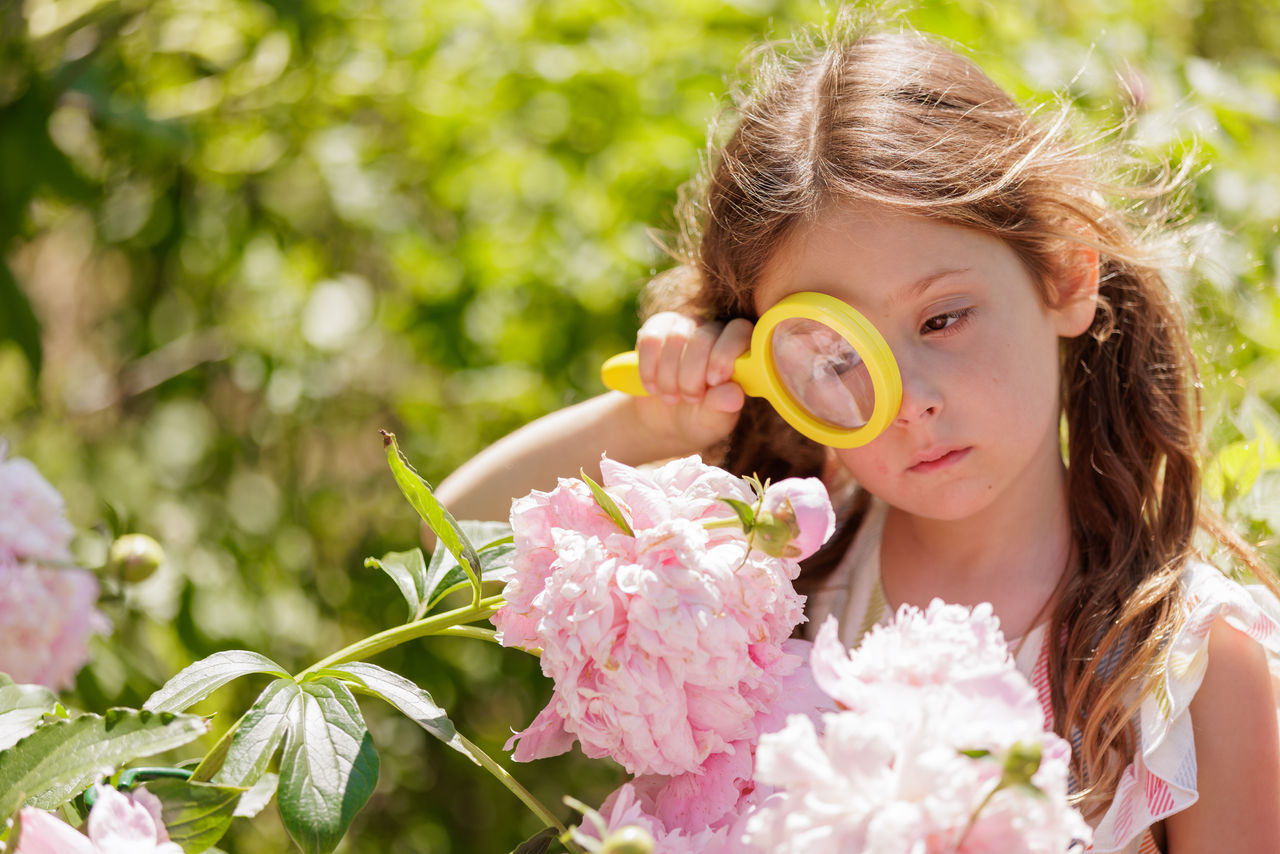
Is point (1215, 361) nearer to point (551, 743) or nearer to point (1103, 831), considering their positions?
point (1103, 831)

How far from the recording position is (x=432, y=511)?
0.67 metres

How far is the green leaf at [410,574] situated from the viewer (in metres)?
0.75

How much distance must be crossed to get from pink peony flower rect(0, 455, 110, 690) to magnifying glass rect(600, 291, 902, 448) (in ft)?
2.03

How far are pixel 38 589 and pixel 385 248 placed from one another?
1.11 m

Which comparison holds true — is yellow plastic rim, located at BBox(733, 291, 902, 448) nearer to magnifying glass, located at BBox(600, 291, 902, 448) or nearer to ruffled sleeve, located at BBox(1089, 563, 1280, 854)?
magnifying glass, located at BBox(600, 291, 902, 448)

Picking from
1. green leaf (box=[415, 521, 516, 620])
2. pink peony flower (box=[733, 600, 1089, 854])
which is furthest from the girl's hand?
pink peony flower (box=[733, 600, 1089, 854])

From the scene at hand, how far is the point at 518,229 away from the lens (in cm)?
171

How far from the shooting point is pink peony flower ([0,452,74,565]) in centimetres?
89

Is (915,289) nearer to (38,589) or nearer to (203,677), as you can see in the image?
(203,677)

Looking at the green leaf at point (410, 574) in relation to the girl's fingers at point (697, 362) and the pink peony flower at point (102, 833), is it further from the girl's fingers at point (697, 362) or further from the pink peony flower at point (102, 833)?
the girl's fingers at point (697, 362)

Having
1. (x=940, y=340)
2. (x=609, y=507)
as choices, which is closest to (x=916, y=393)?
(x=940, y=340)

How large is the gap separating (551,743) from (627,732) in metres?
0.08

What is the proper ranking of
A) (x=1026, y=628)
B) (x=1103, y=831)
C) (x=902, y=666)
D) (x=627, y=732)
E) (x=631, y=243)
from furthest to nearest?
(x=631, y=243), (x=1026, y=628), (x=1103, y=831), (x=627, y=732), (x=902, y=666)

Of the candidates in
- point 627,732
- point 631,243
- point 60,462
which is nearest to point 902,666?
point 627,732
